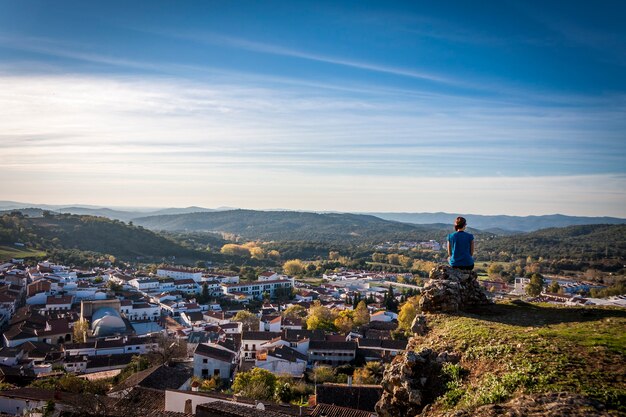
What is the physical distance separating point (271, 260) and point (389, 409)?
4451 inches

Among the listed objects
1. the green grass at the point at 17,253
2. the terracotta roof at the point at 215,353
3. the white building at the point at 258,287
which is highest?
the green grass at the point at 17,253

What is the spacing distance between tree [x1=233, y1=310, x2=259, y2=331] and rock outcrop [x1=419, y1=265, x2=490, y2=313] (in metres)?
37.3

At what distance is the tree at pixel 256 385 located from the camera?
21852 mm

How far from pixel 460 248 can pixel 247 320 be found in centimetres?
4151

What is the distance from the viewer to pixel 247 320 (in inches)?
1902

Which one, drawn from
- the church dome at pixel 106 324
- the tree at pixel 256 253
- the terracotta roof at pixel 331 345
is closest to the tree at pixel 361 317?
the terracotta roof at pixel 331 345

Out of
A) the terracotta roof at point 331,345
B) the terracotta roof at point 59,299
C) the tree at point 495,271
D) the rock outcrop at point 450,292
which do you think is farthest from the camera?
the tree at point 495,271

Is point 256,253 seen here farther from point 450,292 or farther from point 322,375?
point 450,292

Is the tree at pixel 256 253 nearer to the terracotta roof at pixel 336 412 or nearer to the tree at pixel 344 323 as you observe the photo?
the tree at pixel 344 323

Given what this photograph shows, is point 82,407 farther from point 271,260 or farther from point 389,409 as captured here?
point 271,260

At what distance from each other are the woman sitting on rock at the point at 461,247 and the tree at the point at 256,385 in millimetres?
15052

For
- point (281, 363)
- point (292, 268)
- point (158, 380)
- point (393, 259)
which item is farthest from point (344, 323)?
point (393, 259)

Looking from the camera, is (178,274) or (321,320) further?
(178,274)

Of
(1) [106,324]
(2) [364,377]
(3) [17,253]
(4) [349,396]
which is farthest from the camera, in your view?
(3) [17,253]
